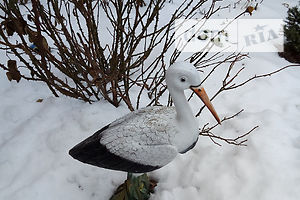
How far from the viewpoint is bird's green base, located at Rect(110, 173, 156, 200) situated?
143cm

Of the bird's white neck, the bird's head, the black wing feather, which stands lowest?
the black wing feather

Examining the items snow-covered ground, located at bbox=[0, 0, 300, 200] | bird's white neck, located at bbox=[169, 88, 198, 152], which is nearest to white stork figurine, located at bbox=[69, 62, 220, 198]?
bird's white neck, located at bbox=[169, 88, 198, 152]

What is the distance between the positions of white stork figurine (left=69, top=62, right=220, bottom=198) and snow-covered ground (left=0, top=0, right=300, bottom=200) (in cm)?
48

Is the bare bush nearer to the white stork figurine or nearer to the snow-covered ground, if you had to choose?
the snow-covered ground

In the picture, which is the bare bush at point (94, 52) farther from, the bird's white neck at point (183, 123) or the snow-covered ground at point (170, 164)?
the bird's white neck at point (183, 123)

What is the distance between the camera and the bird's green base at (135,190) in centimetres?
143

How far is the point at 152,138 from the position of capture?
3.62 feet

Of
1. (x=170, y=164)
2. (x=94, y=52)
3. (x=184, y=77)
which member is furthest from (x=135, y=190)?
(x=94, y=52)

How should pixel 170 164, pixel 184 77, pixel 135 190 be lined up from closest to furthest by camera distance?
pixel 184 77
pixel 135 190
pixel 170 164

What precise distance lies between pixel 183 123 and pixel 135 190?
54 cm

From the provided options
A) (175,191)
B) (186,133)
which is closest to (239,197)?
(175,191)

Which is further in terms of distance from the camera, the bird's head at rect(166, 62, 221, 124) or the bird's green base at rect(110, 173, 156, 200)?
the bird's green base at rect(110, 173, 156, 200)

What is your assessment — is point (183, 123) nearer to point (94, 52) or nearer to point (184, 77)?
point (184, 77)

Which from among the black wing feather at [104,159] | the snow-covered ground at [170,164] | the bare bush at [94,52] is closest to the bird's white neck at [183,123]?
the black wing feather at [104,159]
